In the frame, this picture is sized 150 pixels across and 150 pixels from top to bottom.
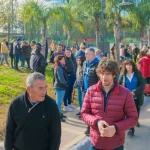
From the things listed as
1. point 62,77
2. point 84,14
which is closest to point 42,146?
point 62,77

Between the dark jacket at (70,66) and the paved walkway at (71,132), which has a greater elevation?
the dark jacket at (70,66)

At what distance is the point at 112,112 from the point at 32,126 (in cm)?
91

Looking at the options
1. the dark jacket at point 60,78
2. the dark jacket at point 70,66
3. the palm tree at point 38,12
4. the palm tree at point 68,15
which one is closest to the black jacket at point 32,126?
the dark jacket at point 60,78

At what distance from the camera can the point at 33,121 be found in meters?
3.37

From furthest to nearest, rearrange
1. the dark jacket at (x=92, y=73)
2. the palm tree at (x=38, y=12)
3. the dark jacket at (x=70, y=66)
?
1. the palm tree at (x=38, y=12)
2. the dark jacket at (x=70, y=66)
3. the dark jacket at (x=92, y=73)

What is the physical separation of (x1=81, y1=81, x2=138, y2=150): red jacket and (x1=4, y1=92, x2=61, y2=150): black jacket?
43 centimetres

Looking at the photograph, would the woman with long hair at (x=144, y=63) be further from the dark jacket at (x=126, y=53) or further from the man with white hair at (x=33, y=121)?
the dark jacket at (x=126, y=53)

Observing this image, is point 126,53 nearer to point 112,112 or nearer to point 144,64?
point 144,64

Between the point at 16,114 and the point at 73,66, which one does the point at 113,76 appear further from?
the point at 73,66

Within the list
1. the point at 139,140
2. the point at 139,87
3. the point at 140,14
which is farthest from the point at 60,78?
the point at 140,14

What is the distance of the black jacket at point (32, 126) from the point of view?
133 inches

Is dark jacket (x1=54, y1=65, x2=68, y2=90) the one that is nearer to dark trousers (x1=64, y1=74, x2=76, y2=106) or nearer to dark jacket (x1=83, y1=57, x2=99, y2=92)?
dark jacket (x1=83, y1=57, x2=99, y2=92)

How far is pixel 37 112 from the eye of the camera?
338cm

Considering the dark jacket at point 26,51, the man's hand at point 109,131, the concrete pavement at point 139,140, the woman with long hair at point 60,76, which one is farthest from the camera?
the dark jacket at point 26,51
